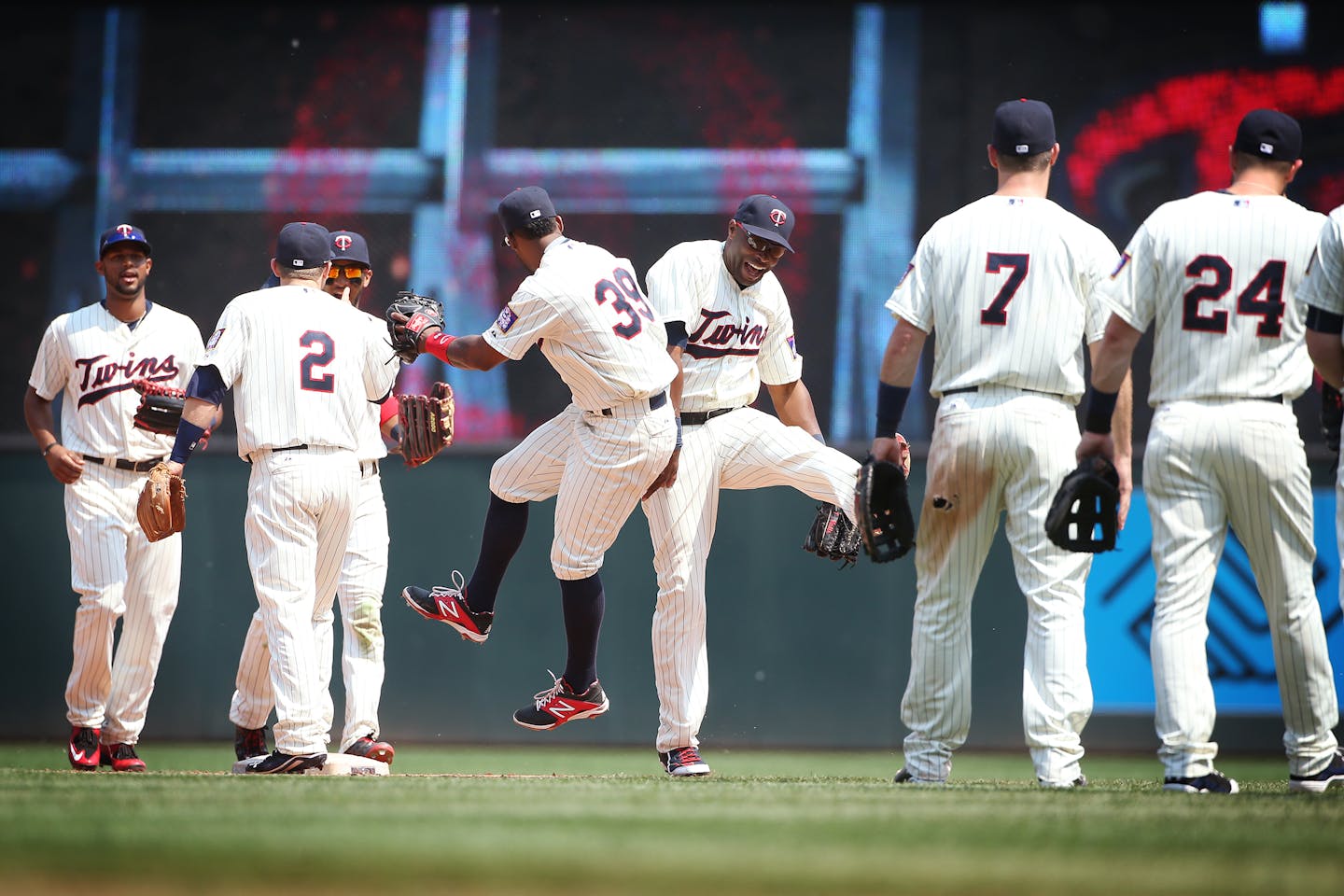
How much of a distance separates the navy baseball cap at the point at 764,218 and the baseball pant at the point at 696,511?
657 millimetres

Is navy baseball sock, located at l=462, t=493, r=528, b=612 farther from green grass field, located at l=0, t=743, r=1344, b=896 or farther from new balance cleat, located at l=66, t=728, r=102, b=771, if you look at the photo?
new balance cleat, located at l=66, t=728, r=102, b=771

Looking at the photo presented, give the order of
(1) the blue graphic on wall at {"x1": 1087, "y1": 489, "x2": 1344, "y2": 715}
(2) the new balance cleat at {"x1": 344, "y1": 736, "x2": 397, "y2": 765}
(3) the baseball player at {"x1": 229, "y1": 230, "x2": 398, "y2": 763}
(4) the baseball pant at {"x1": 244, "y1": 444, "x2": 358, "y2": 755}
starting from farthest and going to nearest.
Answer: (1) the blue graphic on wall at {"x1": 1087, "y1": 489, "x2": 1344, "y2": 715} → (2) the new balance cleat at {"x1": 344, "y1": 736, "x2": 397, "y2": 765} → (3) the baseball player at {"x1": 229, "y1": 230, "x2": 398, "y2": 763} → (4) the baseball pant at {"x1": 244, "y1": 444, "x2": 358, "y2": 755}

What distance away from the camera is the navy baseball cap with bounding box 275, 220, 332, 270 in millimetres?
5188

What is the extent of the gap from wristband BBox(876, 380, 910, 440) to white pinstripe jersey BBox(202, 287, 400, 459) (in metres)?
1.81

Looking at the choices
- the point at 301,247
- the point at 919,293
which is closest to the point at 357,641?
the point at 301,247

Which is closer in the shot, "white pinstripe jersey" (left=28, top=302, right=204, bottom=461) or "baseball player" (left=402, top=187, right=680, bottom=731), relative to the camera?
"baseball player" (left=402, top=187, right=680, bottom=731)

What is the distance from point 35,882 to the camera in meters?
2.48

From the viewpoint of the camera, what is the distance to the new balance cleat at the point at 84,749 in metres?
5.70

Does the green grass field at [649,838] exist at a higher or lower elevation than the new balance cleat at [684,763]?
higher

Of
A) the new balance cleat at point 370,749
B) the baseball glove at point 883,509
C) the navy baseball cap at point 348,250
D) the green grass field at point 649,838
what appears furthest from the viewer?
the navy baseball cap at point 348,250

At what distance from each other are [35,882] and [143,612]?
10.8ft

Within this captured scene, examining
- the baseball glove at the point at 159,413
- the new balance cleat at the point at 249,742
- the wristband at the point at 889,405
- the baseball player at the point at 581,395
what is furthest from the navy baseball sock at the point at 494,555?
the wristband at the point at 889,405

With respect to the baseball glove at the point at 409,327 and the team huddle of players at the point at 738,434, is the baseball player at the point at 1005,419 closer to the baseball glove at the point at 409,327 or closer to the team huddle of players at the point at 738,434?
the team huddle of players at the point at 738,434

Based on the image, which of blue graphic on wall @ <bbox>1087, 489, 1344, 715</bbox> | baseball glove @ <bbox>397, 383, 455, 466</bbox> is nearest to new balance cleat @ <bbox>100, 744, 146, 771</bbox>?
baseball glove @ <bbox>397, 383, 455, 466</bbox>
